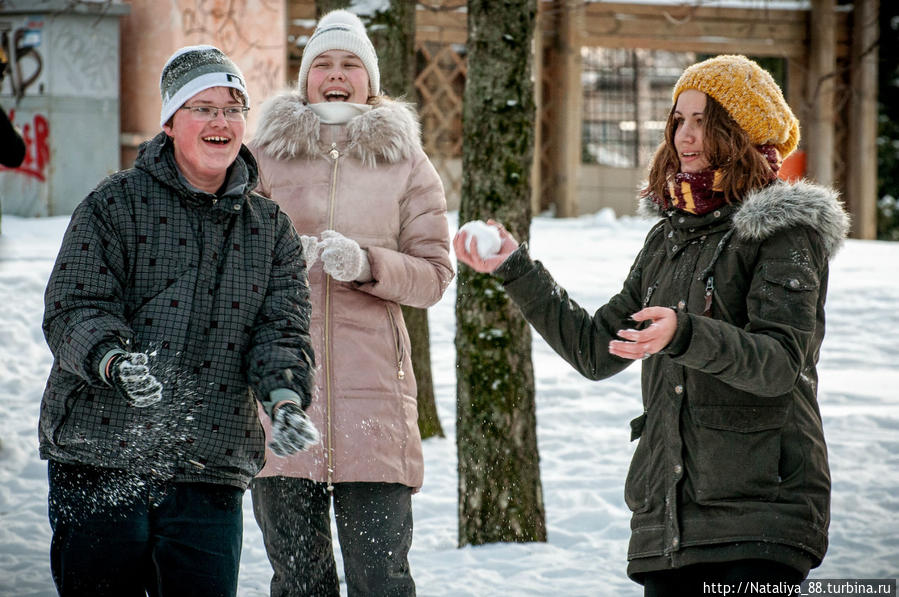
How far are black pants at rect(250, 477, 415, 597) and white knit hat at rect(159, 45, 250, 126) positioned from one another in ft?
3.95

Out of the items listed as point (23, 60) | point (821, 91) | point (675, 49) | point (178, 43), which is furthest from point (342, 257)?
point (821, 91)

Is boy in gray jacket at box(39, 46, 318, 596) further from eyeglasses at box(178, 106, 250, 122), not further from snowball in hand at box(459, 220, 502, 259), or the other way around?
snowball in hand at box(459, 220, 502, 259)

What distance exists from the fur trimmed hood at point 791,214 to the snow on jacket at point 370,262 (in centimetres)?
117

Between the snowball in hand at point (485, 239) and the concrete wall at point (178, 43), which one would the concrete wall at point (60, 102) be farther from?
the snowball in hand at point (485, 239)

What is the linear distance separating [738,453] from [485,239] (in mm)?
860

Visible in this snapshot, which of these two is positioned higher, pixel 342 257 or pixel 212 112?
pixel 212 112

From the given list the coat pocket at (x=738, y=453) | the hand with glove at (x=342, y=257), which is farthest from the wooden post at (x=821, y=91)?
the coat pocket at (x=738, y=453)

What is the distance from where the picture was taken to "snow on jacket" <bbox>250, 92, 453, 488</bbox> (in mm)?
3465

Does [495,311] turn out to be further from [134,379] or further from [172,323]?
[134,379]

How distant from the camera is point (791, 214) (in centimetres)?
268

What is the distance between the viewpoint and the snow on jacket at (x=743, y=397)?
2.57 m

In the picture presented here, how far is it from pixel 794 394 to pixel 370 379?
4.43 ft

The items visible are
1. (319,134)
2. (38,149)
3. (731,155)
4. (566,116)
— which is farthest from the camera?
(566,116)

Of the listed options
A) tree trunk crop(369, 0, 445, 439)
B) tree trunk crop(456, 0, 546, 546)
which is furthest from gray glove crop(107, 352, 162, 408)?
tree trunk crop(369, 0, 445, 439)
